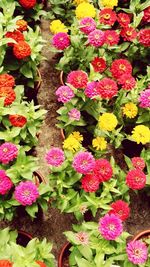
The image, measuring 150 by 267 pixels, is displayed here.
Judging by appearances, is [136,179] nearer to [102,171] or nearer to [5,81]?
[102,171]

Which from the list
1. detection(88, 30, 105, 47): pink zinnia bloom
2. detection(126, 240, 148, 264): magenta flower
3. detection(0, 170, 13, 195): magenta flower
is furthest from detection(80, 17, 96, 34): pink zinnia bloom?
detection(126, 240, 148, 264): magenta flower

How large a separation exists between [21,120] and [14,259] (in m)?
0.83

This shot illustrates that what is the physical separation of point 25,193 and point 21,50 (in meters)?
0.96

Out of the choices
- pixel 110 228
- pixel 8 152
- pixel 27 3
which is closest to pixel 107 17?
pixel 27 3

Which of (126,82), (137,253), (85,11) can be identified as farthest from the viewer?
(85,11)

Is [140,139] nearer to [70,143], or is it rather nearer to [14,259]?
[70,143]

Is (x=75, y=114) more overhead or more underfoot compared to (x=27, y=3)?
more underfoot

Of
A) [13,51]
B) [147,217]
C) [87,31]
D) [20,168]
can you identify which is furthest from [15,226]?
[87,31]

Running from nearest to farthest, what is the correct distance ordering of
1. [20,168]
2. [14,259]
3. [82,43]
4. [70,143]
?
[14,259] < [20,168] < [70,143] < [82,43]

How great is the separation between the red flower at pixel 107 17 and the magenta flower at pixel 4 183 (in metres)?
1.42

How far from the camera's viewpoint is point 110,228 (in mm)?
2264

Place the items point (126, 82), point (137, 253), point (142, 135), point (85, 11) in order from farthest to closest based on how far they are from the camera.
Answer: point (85, 11) → point (126, 82) → point (142, 135) → point (137, 253)

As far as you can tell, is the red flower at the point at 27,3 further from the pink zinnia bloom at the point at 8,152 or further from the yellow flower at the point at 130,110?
the pink zinnia bloom at the point at 8,152

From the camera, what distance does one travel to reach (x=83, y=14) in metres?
3.26
